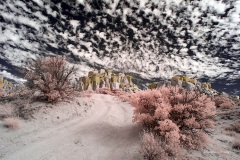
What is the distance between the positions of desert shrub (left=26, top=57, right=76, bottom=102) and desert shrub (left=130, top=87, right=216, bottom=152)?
5.31 m

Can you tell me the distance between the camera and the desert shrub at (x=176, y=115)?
7.10 metres

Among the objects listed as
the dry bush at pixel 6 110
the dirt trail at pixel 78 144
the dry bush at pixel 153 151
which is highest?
the dry bush at pixel 6 110

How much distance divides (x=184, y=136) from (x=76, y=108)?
754cm

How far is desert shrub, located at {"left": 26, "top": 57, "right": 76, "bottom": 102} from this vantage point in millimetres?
10906

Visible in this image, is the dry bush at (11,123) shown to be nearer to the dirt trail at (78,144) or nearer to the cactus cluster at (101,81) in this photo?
the dirt trail at (78,144)

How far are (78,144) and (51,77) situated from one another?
5584 mm

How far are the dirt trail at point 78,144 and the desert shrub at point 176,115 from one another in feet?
3.83

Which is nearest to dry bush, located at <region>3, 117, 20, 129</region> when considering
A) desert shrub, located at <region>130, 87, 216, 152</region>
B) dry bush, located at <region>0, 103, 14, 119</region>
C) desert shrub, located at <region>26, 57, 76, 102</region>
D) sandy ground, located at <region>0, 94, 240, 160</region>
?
sandy ground, located at <region>0, 94, 240, 160</region>

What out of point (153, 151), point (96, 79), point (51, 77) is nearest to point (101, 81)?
point (96, 79)

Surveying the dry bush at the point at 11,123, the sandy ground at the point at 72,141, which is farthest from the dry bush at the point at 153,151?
the dry bush at the point at 11,123

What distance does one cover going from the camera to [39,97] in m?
11.2

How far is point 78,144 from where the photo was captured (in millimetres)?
7359

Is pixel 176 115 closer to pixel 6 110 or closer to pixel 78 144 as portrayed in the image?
pixel 78 144

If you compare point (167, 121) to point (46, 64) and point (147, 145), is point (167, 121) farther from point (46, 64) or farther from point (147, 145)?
point (46, 64)
